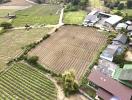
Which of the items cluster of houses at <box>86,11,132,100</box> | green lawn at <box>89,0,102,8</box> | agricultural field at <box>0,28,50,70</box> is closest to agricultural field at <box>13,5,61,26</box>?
agricultural field at <box>0,28,50,70</box>

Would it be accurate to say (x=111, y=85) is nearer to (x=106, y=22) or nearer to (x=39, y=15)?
(x=106, y=22)

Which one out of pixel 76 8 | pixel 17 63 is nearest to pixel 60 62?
pixel 17 63

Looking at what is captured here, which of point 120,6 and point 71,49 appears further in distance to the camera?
point 120,6

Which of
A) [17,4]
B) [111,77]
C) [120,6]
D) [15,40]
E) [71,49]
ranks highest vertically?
[120,6]

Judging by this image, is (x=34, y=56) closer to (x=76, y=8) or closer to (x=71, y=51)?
(x=71, y=51)

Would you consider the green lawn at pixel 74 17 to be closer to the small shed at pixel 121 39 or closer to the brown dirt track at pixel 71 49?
the brown dirt track at pixel 71 49

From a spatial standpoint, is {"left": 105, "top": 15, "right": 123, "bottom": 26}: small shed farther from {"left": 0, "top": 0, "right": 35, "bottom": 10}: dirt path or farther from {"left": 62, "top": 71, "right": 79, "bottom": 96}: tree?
{"left": 0, "top": 0, "right": 35, "bottom": 10}: dirt path

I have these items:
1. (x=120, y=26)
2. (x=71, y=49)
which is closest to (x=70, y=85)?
(x=71, y=49)
